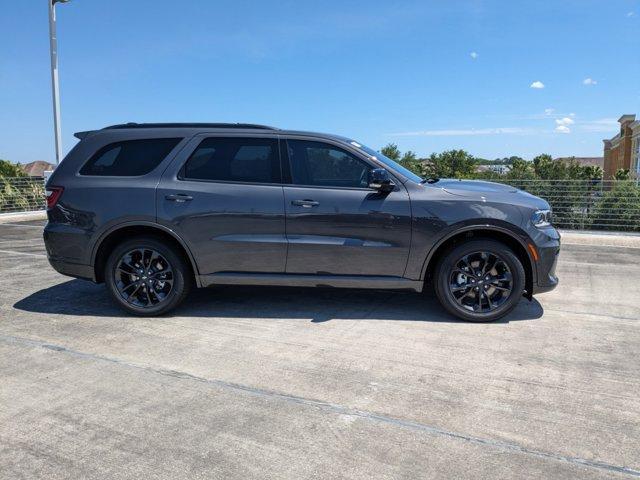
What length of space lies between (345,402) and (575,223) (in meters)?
11.5

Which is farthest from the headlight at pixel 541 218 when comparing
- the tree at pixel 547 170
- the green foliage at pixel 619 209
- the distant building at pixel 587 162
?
the distant building at pixel 587 162

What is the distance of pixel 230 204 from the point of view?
16.2ft

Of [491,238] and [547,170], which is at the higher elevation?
[547,170]

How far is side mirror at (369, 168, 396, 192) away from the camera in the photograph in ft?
15.4

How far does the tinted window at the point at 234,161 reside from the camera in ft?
16.5

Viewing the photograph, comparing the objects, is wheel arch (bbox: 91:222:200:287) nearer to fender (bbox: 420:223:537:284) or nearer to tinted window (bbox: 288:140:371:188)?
tinted window (bbox: 288:140:371:188)

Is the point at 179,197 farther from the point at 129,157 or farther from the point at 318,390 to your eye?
the point at 318,390

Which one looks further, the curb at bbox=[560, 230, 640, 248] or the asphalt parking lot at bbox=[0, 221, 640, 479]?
the curb at bbox=[560, 230, 640, 248]

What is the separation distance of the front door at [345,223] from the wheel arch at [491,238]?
0.30m

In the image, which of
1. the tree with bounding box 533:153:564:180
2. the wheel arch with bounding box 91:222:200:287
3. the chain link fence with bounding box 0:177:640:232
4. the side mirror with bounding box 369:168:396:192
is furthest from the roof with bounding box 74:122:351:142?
the tree with bounding box 533:153:564:180

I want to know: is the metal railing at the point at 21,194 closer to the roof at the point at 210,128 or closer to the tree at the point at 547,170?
the roof at the point at 210,128

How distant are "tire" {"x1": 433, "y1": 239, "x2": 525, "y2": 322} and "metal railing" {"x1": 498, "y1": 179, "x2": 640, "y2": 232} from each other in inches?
350

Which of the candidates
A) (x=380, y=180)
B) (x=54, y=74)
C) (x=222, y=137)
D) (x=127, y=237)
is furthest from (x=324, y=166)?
(x=54, y=74)

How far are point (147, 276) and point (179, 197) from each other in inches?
33.9
